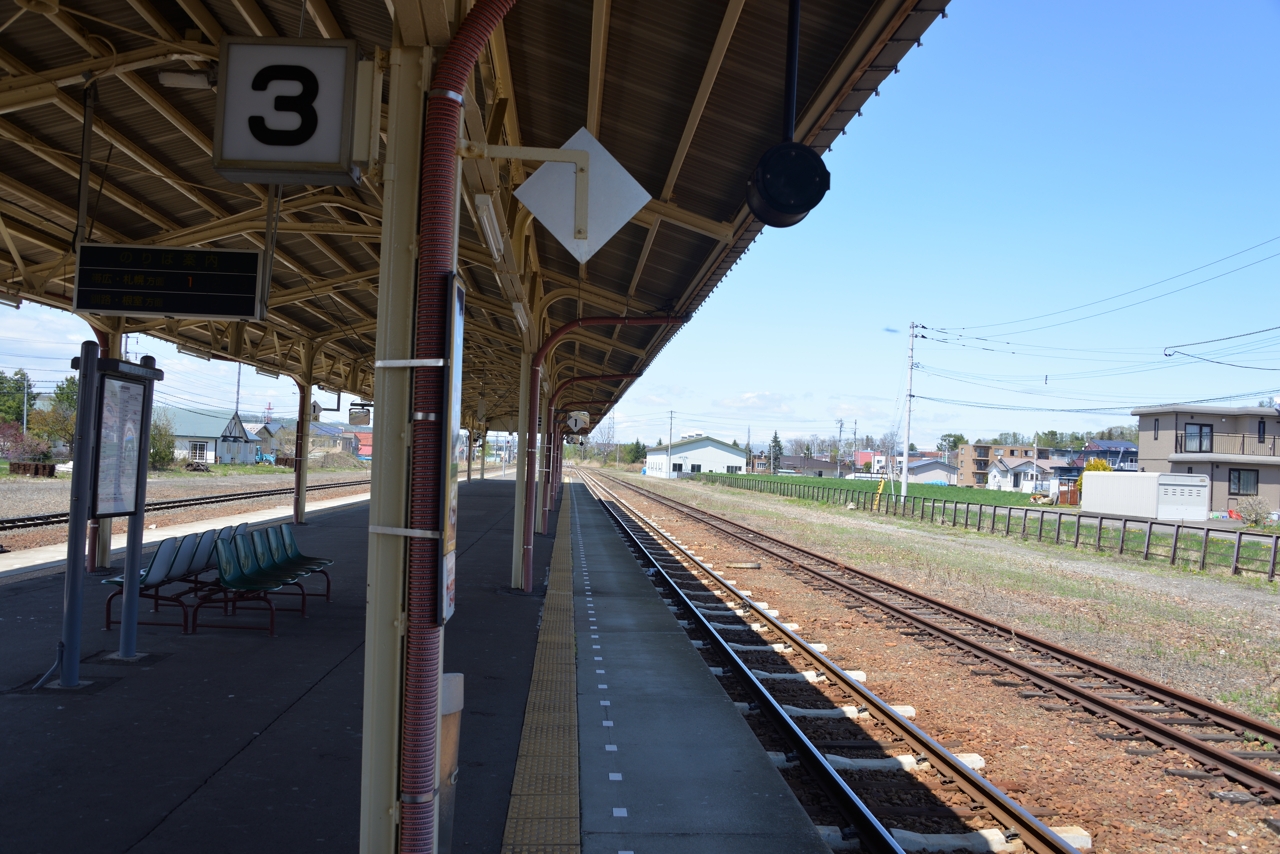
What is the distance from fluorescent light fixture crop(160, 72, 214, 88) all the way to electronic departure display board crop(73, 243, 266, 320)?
120 centimetres

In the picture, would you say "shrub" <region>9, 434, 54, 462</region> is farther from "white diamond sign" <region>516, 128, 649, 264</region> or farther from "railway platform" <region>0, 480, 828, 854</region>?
"white diamond sign" <region>516, 128, 649, 264</region>

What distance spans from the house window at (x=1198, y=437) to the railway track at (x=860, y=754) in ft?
128

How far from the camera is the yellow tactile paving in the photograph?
397 cm

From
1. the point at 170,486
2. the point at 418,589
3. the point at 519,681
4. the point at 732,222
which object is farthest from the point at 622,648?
the point at 170,486

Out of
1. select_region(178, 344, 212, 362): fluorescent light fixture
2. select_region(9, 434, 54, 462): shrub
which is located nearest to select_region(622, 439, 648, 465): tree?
select_region(9, 434, 54, 462): shrub

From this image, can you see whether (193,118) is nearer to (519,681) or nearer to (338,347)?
(519,681)

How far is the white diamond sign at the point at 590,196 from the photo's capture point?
11.4 ft

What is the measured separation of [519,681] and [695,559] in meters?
10.2

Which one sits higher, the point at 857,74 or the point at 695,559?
the point at 857,74

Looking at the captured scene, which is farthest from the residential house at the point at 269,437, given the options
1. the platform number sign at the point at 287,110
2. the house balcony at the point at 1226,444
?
the platform number sign at the point at 287,110

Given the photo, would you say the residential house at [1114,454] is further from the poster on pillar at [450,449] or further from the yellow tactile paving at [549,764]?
the poster on pillar at [450,449]

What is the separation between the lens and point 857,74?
416 centimetres

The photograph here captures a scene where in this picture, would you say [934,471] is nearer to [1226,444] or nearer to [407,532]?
[1226,444]

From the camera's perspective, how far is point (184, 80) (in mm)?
5199
